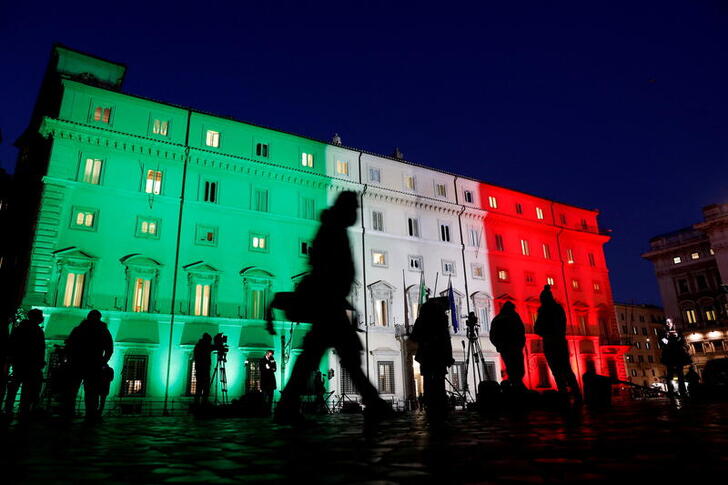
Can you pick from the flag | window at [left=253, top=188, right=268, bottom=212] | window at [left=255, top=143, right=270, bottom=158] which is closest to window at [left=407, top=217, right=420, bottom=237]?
the flag

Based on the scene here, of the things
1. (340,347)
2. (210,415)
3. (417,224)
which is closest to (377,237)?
(417,224)

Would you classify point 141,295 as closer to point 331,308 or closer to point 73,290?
point 73,290

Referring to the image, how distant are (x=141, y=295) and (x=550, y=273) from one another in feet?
105

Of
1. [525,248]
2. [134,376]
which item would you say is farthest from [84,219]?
[525,248]

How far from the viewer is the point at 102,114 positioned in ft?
89.4

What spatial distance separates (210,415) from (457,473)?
11.6 metres

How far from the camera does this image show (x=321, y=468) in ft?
10.3

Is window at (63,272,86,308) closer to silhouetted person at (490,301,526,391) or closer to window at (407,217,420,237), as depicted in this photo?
window at (407,217,420,237)

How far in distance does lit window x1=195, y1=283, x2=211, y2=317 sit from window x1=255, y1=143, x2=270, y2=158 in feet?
31.3

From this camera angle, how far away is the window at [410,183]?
36.6 meters

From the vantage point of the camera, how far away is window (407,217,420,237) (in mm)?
35562

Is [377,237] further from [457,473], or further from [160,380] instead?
[457,473]

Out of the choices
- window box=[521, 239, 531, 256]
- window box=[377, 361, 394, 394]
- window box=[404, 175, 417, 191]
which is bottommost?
window box=[377, 361, 394, 394]

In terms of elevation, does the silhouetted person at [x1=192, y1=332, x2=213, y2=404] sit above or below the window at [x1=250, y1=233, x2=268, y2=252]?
below
